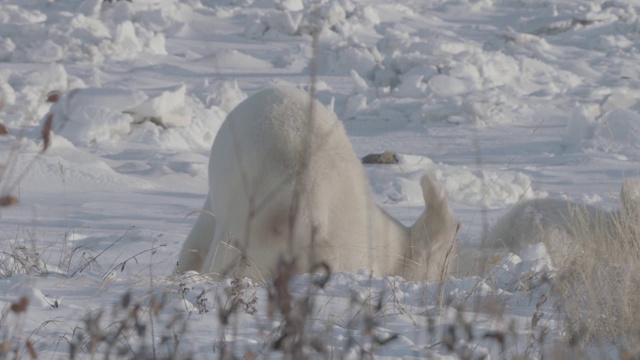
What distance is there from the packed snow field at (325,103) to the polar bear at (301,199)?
33 cm

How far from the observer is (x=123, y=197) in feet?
27.8

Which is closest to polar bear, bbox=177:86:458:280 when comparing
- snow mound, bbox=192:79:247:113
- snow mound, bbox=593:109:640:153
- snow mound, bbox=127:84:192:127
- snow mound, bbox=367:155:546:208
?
snow mound, bbox=367:155:546:208

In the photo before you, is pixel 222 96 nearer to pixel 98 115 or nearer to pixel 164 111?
pixel 164 111

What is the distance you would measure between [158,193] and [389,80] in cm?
617

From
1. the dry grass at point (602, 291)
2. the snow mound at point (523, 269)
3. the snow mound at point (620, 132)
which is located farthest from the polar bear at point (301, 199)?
the snow mound at point (620, 132)

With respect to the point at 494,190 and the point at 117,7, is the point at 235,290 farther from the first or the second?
the point at 117,7

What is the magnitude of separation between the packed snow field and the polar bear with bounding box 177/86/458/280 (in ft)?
1.07

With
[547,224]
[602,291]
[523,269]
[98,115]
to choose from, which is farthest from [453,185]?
[602,291]

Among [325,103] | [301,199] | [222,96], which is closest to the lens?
[301,199]

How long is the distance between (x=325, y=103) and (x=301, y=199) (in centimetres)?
931

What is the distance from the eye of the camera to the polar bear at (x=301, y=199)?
4410mm

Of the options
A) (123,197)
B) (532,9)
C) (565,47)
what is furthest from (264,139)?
(532,9)

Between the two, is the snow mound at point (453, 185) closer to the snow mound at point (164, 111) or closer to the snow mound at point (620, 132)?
the snow mound at point (620, 132)

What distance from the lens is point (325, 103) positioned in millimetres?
13641
